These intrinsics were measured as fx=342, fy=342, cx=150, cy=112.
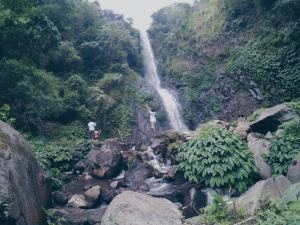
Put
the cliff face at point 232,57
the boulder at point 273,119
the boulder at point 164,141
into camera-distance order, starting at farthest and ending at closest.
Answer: the cliff face at point 232,57, the boulder at point 164,141, the boulder at point 273,119

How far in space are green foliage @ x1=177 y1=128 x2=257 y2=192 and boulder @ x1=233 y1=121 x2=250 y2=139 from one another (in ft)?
6.03

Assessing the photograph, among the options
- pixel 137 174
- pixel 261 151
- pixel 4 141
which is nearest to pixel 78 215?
pixel 4 141

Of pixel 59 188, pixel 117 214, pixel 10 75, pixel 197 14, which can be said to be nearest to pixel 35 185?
pixel 117 214

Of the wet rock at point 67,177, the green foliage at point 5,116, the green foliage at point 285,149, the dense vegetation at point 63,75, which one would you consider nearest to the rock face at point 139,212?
the green foliage at point 285,149

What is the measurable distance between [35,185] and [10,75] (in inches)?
270

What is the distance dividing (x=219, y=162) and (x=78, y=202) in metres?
4.58

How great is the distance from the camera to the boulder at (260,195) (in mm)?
7668

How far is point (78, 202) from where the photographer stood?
1059cm

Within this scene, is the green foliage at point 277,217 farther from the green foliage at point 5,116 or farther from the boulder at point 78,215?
the green foliage at point 5,116

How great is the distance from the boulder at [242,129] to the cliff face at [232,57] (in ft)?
15.9

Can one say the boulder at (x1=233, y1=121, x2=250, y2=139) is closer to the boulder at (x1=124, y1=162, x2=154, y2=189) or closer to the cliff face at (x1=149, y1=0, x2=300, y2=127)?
the boulder at (x1=124, y1=162, x2=154, y2=189)

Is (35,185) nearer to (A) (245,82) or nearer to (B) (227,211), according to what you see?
(B) (227,211)

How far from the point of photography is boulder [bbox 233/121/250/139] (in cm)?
1325

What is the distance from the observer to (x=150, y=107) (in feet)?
76.4
